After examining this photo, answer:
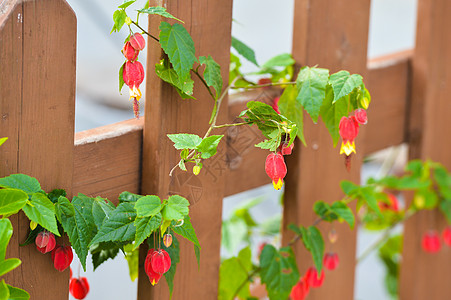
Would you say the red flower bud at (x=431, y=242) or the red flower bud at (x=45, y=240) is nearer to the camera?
the red flower bud at (x=45, y=240)

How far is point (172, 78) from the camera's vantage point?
1098 mm

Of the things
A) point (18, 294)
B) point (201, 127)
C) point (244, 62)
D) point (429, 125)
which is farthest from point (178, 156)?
point (244, 62)

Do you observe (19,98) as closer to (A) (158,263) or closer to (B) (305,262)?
(A) (158,263)

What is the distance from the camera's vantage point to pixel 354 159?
1633 mm

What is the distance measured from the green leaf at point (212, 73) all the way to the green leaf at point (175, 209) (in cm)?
25

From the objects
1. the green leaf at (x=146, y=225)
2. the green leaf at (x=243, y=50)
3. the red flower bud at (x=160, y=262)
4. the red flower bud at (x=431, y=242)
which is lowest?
the red flower bud at (x=431, y=242)

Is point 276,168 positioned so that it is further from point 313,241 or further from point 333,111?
point 313,241

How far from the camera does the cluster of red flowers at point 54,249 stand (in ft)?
3.28

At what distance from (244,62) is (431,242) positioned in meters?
1.38

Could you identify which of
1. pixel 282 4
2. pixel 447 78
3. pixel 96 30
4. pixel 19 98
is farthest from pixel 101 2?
pixel 19 98

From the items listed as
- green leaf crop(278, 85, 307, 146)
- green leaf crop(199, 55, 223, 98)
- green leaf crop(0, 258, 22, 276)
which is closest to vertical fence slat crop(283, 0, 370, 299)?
green leaf crop(278, 85, 307, 146)

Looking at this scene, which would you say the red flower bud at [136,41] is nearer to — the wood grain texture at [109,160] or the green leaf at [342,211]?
the wood grain texture at [109,160]

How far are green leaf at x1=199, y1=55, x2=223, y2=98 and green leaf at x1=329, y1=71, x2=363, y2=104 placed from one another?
22 centimetres

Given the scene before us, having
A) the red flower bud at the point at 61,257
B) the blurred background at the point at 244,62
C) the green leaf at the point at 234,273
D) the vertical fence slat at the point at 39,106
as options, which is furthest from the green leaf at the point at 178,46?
the blurred background at the point at 244,62
